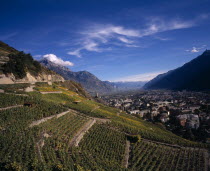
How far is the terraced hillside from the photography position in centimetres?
1545

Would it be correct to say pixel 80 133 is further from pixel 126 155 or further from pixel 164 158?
pixel 164 158

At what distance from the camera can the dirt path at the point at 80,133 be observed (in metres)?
22.3

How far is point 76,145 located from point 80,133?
10.1 feet

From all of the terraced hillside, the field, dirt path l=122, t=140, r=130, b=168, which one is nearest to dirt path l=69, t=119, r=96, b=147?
the terraced hillside

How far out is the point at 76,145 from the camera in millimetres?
22281

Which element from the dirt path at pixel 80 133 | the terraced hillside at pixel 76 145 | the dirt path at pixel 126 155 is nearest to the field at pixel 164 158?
the terraced hillside at pixel 76 145

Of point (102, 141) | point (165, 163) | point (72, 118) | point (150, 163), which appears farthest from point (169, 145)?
point (72, 118)

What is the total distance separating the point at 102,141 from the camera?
25.5m

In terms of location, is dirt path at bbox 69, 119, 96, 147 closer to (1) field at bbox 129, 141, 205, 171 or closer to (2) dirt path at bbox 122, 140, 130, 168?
(2) dirt path at bbox 122, 140, 130, 168

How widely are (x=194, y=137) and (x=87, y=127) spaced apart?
43843 mm

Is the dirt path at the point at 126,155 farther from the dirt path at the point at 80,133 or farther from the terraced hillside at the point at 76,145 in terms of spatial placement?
the dirt path at the point at 80,133

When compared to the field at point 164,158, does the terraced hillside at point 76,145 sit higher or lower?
higher

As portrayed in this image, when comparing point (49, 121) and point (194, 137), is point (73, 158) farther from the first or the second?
point (194, 137)

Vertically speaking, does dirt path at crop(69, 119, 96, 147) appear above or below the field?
above
